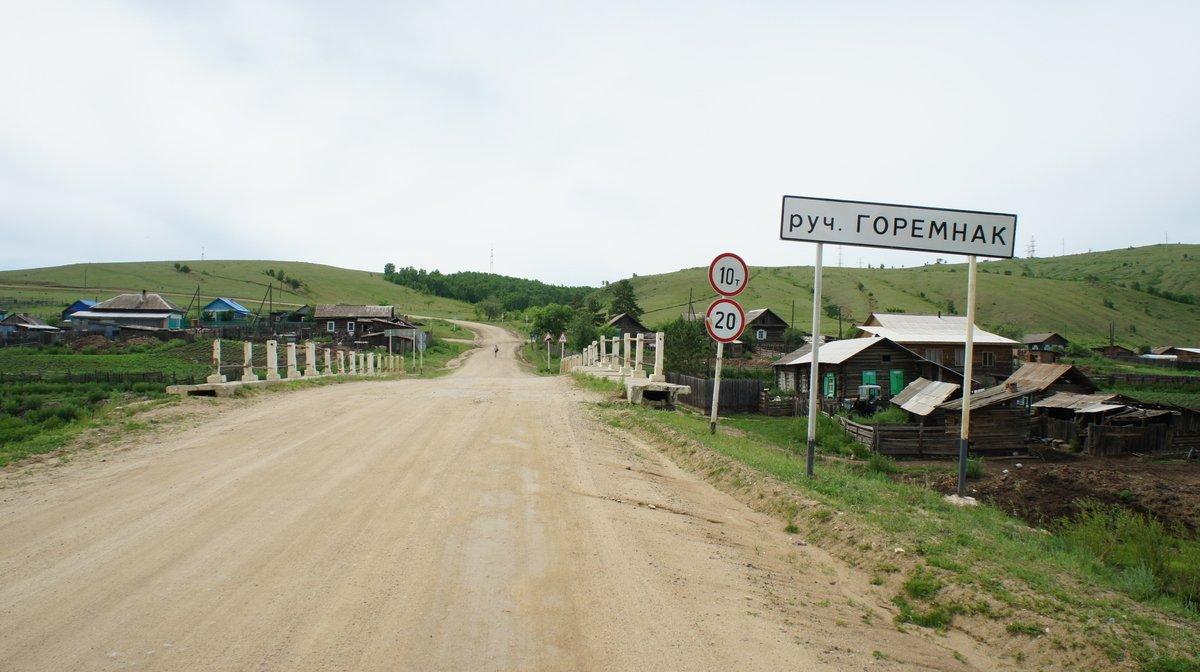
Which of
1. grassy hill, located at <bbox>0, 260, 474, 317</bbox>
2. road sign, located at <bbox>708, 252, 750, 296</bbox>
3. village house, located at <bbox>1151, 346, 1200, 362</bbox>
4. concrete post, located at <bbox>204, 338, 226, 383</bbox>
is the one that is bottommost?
concrete post, located at <bbox>204, 338, 226, 383</bbox>

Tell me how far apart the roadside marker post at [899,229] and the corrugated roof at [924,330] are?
44.7 metres

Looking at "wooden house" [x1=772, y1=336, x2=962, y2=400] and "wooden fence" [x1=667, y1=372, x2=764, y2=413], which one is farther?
"wooden house" [x1=772, y1=336, x2=962, y2=400]

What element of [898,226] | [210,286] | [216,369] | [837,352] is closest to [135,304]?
[210,286]

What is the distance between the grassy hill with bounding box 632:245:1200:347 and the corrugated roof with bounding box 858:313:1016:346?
2971 cm

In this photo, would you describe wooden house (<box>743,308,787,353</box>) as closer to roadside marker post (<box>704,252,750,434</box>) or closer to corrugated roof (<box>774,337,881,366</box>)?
corrugated roof (<box>774,337,881,366</box>)

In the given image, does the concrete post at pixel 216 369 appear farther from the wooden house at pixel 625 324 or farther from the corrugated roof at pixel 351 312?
the corrugated roof at pixel 351 312

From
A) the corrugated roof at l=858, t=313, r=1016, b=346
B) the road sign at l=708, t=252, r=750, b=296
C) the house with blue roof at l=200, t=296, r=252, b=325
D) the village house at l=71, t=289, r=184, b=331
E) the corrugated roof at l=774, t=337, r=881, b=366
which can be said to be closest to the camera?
the road sign at l=708, t=252, r=750, b=296

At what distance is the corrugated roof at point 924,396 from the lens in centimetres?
2972

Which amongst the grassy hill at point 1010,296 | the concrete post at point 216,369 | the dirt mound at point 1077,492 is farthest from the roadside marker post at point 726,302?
the grassy hill at point 1010,296

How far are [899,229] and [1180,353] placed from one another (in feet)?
312

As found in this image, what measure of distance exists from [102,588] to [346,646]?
6.10 feet

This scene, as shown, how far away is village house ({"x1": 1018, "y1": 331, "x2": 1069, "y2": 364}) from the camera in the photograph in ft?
225

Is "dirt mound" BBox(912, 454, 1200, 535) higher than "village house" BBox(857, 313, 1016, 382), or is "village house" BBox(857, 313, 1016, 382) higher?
"village house" BBox(857, 313, 1016, 382)

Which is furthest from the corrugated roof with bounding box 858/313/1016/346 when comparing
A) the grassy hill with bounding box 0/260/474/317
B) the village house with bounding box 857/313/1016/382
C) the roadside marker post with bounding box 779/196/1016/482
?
the grassy hill with bounding box 0/260/474/317
